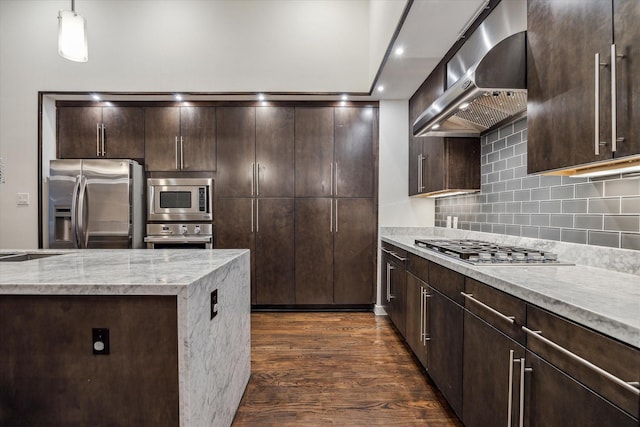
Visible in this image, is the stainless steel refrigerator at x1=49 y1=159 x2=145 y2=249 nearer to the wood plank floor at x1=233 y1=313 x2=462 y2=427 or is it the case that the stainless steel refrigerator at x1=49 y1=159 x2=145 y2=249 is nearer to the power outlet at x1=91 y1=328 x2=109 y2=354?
the wood plank floor at x1=233 y1=313 x2=462 y2=427

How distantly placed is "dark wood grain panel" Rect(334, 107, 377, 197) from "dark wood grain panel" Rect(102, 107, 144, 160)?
2233mm

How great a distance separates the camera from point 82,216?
3.60m

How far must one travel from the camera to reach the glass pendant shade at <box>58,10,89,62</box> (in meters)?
1.99

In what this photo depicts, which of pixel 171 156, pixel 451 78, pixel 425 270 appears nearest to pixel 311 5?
pixel 451 78

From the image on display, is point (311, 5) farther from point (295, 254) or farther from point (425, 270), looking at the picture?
point (425, 270)

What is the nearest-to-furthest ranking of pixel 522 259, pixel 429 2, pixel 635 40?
pixel 635 40
pixel 522 259
pixel 429 2

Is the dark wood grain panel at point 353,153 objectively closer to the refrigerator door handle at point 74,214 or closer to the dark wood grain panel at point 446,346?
the dark wood grain panel at point 446,346

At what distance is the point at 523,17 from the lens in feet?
6.23

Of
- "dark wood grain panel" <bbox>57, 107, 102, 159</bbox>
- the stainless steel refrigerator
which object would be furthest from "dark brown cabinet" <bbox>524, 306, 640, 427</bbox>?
"dark wood grain panel" <bbox>57, 107, 102, 159</bbox>

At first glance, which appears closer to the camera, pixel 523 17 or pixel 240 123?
pixel 523 17

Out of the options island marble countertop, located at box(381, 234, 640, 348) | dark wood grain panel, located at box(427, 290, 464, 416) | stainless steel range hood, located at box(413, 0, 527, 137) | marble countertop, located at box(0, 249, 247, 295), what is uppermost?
stainless steel range hood, located at box(413, 0, 527, 137)

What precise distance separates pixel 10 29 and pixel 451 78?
459 centimetres

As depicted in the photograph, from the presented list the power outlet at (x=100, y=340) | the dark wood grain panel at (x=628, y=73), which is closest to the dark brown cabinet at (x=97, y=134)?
the power outlet at (x=100, y=340)

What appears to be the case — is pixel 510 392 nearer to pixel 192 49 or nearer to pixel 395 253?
pixel 395 253
